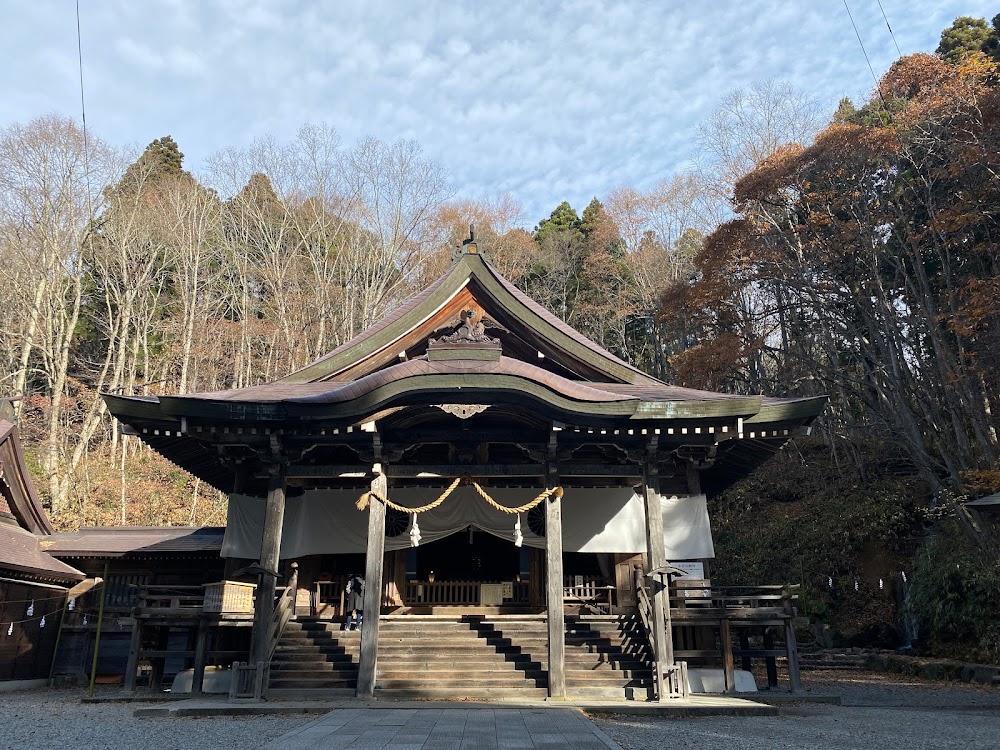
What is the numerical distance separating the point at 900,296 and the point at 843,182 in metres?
3.59

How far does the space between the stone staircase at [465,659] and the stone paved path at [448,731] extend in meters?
1.21

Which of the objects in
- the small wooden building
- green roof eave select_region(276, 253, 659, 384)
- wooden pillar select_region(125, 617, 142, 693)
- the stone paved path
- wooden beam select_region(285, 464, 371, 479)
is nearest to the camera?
the stone paved path

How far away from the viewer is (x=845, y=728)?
7.32m

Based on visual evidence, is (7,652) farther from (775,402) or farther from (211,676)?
(775,402)

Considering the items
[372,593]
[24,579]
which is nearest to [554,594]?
[372,593]

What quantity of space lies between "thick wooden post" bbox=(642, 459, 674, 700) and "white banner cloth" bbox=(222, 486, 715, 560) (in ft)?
5.97

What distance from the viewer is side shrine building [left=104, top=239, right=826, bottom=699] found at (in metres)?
8.96

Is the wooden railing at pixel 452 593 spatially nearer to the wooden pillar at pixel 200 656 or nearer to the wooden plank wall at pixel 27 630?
the wooden pillar at pixel 200 656

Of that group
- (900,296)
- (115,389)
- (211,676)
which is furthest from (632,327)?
(211,676)

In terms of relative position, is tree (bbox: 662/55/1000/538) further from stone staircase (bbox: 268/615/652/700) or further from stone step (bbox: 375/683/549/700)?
stone step (bbox: 375/683/549/700)

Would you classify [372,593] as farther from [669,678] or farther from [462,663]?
[669,678]

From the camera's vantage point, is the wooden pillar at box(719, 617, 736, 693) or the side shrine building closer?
the side shrine building

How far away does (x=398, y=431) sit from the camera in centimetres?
994

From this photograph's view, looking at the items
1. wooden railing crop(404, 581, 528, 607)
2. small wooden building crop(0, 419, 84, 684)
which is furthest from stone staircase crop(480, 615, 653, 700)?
small wooden building crop(0, 419, 84, 684)
